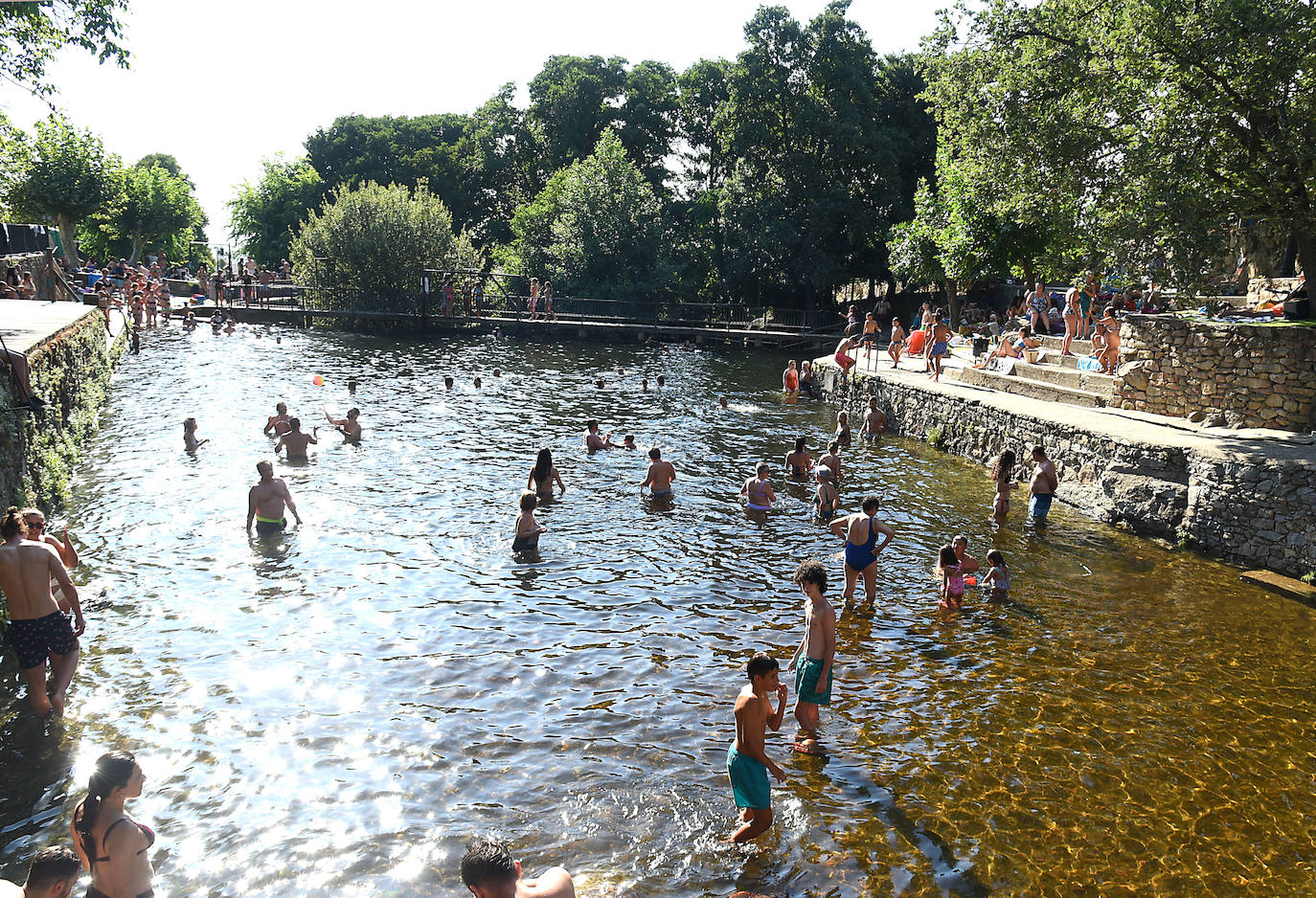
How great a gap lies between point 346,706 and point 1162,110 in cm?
1779

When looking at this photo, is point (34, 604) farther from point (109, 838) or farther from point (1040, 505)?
point (1040, 505)

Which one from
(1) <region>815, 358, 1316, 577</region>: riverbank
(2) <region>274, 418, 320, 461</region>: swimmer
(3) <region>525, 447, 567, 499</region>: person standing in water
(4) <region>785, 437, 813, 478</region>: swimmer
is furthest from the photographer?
(4) <region>785, 437, 813, 478</region>: swimmer

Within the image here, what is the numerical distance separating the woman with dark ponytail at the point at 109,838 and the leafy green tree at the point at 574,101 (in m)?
56.5

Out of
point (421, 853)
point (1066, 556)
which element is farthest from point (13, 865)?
point (1066, 556)

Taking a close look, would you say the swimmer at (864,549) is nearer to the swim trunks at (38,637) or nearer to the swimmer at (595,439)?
the swim trunks at (38,637)

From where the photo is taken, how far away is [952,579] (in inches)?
450

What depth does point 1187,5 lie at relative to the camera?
15.2m

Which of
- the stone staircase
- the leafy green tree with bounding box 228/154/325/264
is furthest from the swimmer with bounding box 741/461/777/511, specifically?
the leafy green tree with bounding box 228/154/325/264

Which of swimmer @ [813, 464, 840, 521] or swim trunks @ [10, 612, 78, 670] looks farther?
swimmer @ [813, 464, 840, 521]

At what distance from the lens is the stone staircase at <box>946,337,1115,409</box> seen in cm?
2057

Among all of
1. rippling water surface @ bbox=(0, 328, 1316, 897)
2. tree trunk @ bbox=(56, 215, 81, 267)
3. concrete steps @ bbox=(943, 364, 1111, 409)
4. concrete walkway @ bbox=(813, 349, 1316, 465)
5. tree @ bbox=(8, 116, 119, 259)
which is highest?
tree @ bbox=(8, 116, 119, 259)

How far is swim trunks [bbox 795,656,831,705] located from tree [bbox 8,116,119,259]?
175ft

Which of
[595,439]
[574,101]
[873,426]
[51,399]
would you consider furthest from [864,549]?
[574,101]

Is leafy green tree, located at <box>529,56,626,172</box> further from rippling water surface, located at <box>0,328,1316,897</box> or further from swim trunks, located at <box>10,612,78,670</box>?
swim trunks, located at <box>10,612,78,670</box>
